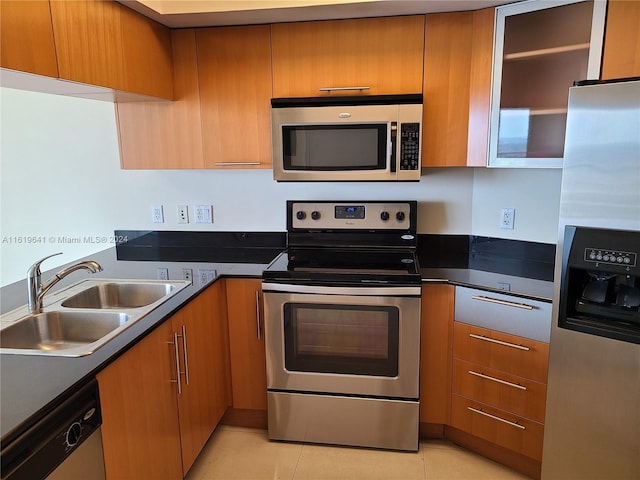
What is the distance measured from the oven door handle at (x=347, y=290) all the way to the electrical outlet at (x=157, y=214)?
0.98 metres

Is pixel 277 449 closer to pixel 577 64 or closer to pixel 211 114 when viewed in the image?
pixel 211 114

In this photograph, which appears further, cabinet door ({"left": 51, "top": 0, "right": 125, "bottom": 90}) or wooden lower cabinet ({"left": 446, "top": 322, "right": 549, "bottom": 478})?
wooden lower cabinet ({"left": 446, "top": 322, "right": 549, "bottom": 478})

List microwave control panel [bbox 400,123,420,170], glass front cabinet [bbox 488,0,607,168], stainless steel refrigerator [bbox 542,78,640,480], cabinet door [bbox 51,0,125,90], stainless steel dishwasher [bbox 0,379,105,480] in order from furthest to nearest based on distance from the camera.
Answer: microwave control panel [bbox 400,123,420,170] → glass front cabinet [bbox 488,0,607,168] → cabinet door [bbox 51,0,125,90] → stainless steel refrigerator [bbox 542,78,640,480] → stainless steel dishwasher [bbox 0,379,105,480]

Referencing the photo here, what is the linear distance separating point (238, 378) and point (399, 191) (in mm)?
1305

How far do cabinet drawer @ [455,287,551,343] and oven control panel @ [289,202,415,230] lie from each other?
1.89 ft

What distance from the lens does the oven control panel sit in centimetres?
245

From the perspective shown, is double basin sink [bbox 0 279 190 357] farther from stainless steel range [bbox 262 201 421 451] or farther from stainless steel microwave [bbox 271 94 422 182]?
stainless steel microwave [bbox 271 94 422 182]

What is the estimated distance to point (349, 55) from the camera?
2.16 metres

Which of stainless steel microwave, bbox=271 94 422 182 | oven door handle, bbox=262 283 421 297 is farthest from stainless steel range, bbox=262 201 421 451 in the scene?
stainless steel microwave, bbox=271 94 422 182

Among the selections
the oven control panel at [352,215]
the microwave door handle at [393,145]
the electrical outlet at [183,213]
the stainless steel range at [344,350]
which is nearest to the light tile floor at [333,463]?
the stainless steel range at [344,350]

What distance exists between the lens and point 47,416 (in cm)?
104

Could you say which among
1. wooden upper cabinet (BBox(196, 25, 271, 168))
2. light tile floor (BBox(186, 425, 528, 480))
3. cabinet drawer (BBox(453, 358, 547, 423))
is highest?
wooden upper cabinet (BBox(196, 25, 271, 168))

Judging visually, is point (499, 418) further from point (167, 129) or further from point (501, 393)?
point (167, 129)

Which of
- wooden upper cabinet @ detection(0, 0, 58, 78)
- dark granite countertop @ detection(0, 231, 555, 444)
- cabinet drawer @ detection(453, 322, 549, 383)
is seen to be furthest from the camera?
cabinet drawer @ detection(453, 322, 549, 383)
